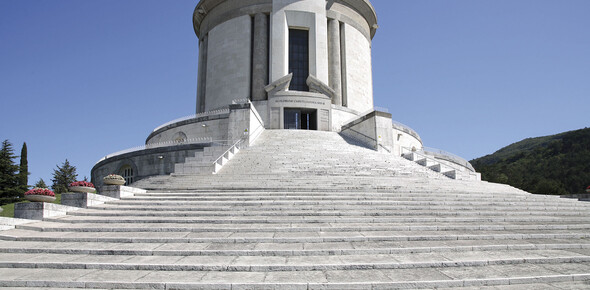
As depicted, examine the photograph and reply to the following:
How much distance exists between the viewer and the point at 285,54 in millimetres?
31703

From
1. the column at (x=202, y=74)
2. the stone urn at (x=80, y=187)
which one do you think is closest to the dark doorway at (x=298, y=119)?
the column at (x=202, y=74)

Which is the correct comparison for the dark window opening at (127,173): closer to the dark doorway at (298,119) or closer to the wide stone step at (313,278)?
the dark doorway at (298,119)

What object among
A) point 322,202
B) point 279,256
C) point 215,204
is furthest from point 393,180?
point 279,256

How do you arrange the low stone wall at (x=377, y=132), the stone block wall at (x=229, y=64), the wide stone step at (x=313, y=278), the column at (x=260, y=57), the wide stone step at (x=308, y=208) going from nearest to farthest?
the wide stone step at (x=313, y=278), the wide stone step at (x=308, y=208), the low stone wall at (x=377, y=132), the column at (x=260, y=57), the stone block wall at (x=229, y=64)

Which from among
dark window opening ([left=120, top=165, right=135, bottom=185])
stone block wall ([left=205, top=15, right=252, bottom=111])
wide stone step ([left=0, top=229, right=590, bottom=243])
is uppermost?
stone block wall ([left=205, top=15, right=252, bottom=111])

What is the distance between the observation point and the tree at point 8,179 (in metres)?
27.4

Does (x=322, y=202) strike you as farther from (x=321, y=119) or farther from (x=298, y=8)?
(x=298, y=8)

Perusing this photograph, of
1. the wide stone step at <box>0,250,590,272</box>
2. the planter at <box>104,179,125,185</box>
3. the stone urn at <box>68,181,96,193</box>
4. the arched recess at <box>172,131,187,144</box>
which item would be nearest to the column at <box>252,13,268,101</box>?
the arched recess at <box>172,131,187,144</box>

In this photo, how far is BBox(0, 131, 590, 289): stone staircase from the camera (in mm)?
5312

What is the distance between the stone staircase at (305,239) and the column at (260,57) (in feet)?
59.7

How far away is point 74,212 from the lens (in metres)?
9.98

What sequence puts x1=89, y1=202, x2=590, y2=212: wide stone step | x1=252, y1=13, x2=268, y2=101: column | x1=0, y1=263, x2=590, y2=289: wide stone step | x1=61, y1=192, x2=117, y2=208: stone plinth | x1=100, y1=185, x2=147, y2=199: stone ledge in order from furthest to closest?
x1=252, y1=13, x2=268, y2=101: column
x1=100, y1=185, x2=147, y2=199: stone ledge
x1=61, y1=192, x2=117, y2=208: stone plinth
x1=89, y1=202, x2=590, y2=212: wide stone step
x1=0, y1=263, x2=590, y2=289: wide stone step

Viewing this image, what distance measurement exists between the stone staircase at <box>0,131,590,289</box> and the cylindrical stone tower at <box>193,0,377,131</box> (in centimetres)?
1801

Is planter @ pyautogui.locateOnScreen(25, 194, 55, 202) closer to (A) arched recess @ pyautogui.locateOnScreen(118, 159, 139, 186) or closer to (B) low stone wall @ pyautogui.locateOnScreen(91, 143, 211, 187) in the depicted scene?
(B) low stone wall @ pyautogui.locateOnScreen(91, 143, 211, 187)
